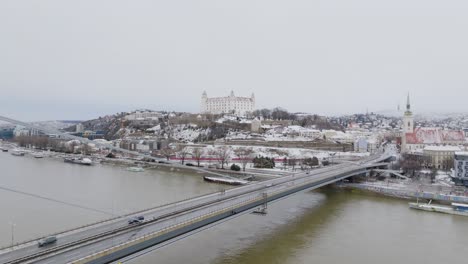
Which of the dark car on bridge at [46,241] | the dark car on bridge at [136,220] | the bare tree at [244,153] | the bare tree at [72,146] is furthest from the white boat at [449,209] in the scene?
the bare tree at [72,146]

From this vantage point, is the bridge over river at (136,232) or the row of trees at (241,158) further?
the row of trees at (241,158)

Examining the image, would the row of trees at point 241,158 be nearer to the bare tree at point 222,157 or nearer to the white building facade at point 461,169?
the bare tree at point 222,157

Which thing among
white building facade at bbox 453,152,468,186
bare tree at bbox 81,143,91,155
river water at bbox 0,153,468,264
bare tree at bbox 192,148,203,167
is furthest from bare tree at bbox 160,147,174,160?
white building facade at bbox 453,152,468,186

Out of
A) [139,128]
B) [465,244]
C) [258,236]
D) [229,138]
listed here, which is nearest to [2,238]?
[258,236]

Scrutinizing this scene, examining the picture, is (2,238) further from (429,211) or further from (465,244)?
(429,211)

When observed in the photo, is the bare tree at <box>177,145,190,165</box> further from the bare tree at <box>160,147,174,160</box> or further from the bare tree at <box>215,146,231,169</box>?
the bare tree at <box>215,146,231,169</box>

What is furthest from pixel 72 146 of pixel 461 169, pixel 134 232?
pixel 461 169

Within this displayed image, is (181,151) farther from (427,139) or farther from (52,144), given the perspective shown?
(427,139)

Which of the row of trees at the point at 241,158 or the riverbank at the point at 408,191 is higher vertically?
the row of trees at the point at 241,158
